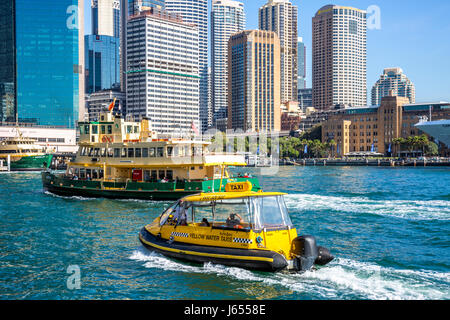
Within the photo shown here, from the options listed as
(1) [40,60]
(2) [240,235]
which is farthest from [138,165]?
(1) [40,60]

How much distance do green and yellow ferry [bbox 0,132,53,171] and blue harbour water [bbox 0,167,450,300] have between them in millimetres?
66272

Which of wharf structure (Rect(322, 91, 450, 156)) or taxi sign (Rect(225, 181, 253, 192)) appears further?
wharf structure (Rect(322, 91, 450, 156))

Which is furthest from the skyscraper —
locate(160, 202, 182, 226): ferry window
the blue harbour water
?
locate(160, 202, 182, 226): ferry window

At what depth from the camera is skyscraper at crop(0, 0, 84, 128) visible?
152 m

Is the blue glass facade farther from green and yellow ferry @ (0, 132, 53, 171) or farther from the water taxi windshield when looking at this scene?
the water taxi windshield

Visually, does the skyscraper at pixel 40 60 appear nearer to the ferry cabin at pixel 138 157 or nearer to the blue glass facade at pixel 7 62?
the blue glass facade at pixel 7 62

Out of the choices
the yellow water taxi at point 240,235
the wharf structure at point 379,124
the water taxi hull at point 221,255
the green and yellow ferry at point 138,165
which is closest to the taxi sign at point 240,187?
the yellow water taxi at point 240,235

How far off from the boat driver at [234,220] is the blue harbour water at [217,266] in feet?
5.55

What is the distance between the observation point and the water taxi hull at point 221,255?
634 inches

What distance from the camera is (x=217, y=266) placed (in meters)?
17.4

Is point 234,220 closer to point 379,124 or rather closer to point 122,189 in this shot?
point 122,189

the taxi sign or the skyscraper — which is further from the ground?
the skyscraper

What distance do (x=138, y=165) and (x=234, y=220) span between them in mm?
24375
